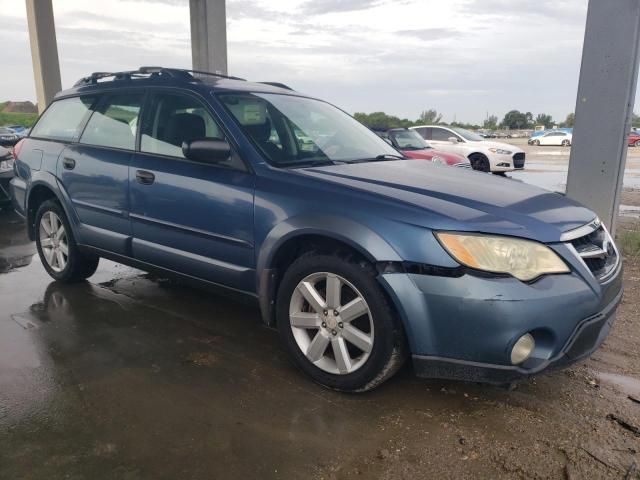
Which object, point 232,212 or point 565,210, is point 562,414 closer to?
point 565,210

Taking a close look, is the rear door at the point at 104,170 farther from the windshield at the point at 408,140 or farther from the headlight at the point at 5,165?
the windshield at the point at 408,140

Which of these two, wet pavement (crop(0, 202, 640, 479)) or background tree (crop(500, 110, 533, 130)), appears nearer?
wet pavement (crop(0, 202, 640, 479))

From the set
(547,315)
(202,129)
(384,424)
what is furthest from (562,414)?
(202,129)

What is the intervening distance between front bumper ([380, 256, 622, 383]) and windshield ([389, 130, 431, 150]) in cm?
1051

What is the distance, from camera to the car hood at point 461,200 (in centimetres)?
251

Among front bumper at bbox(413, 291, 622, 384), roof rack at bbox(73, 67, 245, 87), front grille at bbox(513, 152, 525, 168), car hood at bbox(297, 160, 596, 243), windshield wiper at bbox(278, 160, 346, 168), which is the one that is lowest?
front grille at bbox(513, 152, 525, 168)

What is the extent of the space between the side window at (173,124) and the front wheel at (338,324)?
114 centimetres

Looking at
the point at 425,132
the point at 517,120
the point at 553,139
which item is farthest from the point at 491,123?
the point at 425,132

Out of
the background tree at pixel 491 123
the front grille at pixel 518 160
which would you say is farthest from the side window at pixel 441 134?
the background tree at pixel 491 123

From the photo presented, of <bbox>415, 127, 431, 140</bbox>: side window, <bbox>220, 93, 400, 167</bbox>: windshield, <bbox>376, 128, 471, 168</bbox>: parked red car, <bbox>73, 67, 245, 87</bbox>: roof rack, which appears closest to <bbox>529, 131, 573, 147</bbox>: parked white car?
<bbox>415, 127, 431, 140</bbox>: side window

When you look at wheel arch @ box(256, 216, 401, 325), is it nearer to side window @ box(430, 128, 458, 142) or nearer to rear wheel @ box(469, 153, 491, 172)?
rear wheel @ box(469, 153, 491, 172)

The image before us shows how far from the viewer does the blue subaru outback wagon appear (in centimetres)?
244

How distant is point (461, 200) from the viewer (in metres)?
2.72

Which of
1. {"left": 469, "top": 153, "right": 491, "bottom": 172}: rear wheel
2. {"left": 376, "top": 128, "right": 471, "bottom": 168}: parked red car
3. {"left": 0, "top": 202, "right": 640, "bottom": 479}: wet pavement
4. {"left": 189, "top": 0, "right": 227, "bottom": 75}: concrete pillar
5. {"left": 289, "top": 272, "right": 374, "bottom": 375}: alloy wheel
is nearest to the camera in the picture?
{"left": 0, "top": 202, "right": 640, "bottom": 479}: wet pavement
